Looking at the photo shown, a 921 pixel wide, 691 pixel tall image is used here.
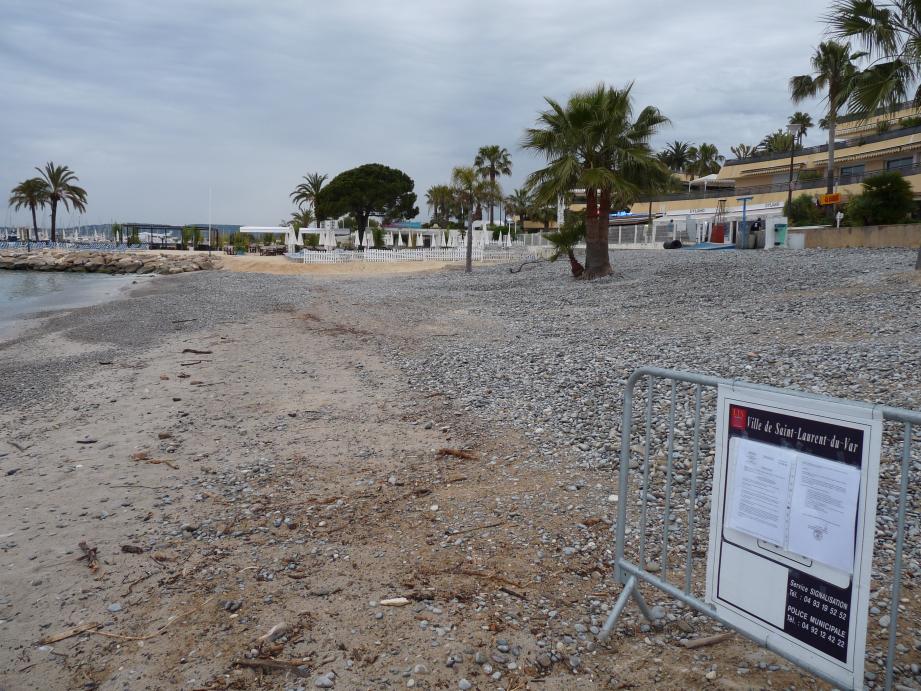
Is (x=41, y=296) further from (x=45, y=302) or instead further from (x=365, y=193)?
(x=365, y=193)

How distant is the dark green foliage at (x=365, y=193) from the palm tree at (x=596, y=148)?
49272mm

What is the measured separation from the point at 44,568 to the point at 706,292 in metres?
15.9

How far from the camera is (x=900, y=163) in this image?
5106cm

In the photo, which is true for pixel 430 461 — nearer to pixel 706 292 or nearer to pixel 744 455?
pixel 744 455

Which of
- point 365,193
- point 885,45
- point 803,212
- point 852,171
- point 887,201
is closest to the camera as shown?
point 885,45

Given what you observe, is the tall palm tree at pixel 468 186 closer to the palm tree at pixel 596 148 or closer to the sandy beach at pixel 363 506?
the palm tree at pixel 596 148

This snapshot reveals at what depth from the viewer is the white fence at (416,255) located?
45.5 meters

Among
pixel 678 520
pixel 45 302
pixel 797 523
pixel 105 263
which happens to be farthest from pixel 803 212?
pixel 105 263

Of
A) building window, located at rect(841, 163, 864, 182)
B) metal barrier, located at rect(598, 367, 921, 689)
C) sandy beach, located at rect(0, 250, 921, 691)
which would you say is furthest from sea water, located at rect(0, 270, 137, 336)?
building window, located at rect(841, 163, 864, 182)

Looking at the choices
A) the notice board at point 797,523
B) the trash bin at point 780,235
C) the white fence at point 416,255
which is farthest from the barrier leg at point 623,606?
the white fence at point 416,255

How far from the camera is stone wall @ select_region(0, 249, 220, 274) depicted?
51.8m

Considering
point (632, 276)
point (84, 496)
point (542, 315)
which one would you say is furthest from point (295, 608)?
point (632, 276)

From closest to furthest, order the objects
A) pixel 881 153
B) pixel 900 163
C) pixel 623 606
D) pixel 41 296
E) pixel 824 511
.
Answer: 1. pixel 824 511
2. pixel 623 606
3. pixel 41 296
4. pixel 900 163
5. pixel 881 153

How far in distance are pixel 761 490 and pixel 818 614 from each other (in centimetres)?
49
